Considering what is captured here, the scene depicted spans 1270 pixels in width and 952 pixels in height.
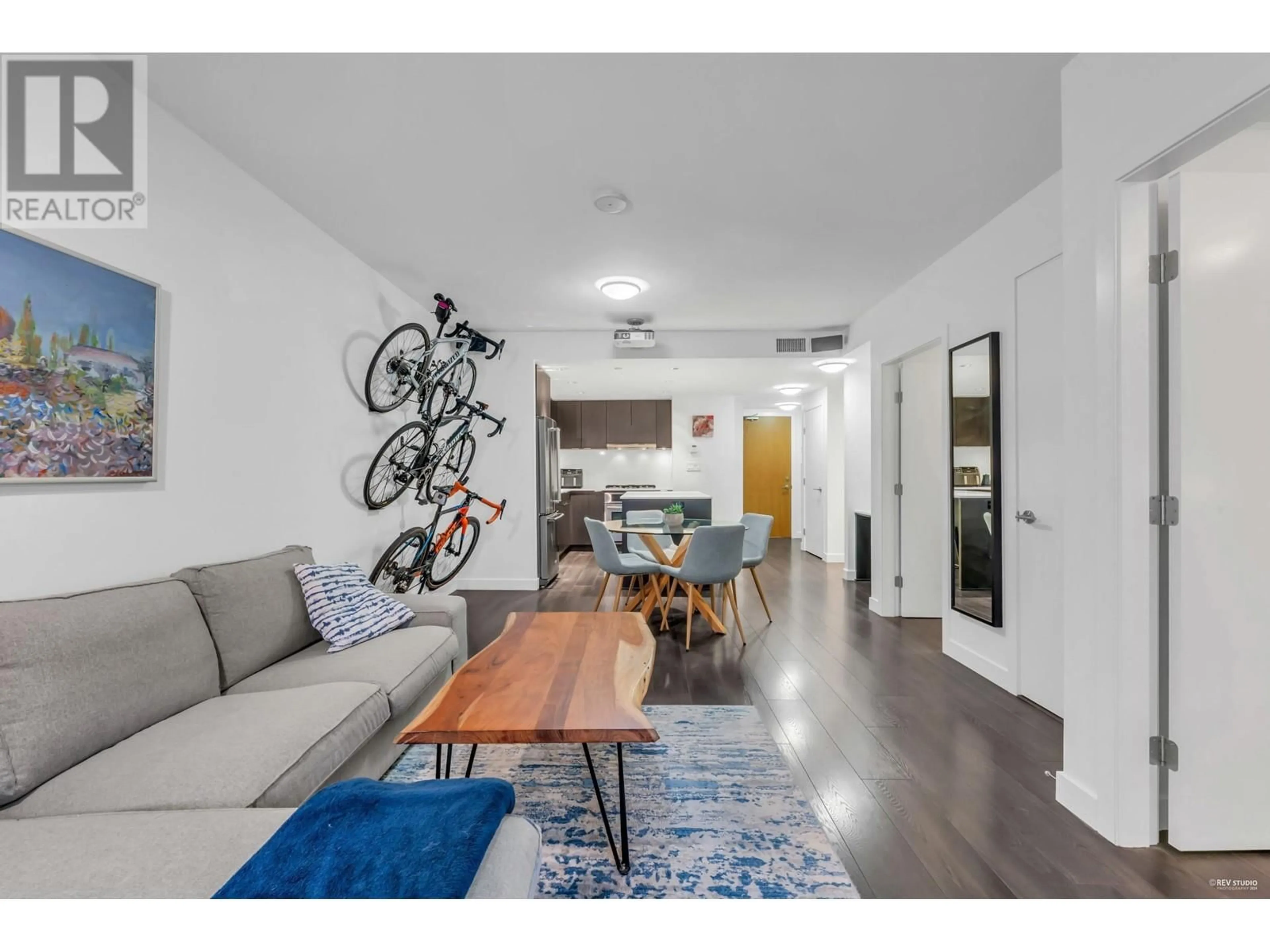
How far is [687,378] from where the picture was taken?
275 inches

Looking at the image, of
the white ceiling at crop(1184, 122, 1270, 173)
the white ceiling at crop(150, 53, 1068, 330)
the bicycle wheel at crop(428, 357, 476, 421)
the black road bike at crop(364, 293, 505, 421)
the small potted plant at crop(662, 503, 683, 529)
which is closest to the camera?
the white ceiling at crop(1184, 122, 1270, 173)

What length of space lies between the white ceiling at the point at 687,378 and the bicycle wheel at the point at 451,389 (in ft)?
3.10

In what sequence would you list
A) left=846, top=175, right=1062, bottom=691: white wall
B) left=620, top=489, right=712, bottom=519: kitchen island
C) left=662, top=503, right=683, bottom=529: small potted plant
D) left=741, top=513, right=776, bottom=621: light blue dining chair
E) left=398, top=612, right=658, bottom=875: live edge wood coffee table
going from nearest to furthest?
left=398, top=612, right=658, bottom=875: live edge wood coffee table → left=846, top=175, right=1062, bottom=691: white wall → left=741, top=513, right=776, bottom=621: light blue dining chair → left=662, top=503, right=683, bottom=529: small potted plant → left=620, top=489, right=712, bottom=519: kitchen island

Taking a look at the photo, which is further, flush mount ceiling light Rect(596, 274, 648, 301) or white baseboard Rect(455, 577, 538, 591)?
white baseboard Rect(455, 577, 538, 591)

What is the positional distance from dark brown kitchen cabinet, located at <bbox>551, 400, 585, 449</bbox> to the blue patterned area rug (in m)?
6.60

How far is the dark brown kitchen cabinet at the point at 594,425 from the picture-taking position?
8797 mm

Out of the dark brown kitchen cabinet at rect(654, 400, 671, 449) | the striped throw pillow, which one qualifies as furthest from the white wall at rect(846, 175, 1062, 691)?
the dark brown kitchen cabinet at rect(654, 400, 671, 449)

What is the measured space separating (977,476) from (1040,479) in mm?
493

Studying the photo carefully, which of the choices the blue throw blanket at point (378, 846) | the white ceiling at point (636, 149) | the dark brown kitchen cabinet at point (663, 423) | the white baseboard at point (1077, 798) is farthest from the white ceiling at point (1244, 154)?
the dark brown kitchen cabinet at point (663, 423)

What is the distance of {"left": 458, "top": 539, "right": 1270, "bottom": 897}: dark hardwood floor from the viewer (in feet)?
5.07

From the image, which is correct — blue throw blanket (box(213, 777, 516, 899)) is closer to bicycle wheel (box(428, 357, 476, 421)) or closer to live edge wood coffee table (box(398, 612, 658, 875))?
live edge wood coffee table (box(398, 612, 658, 875))

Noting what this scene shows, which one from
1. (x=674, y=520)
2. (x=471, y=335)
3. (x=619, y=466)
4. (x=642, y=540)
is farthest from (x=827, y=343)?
(x=619, y=466)

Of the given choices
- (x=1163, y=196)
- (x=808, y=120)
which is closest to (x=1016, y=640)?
(x=1163, y=196)

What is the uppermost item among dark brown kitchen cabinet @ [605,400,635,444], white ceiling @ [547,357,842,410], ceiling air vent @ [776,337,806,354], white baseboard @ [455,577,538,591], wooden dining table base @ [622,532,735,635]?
ceiling air vent @ [776,337,806,354]
